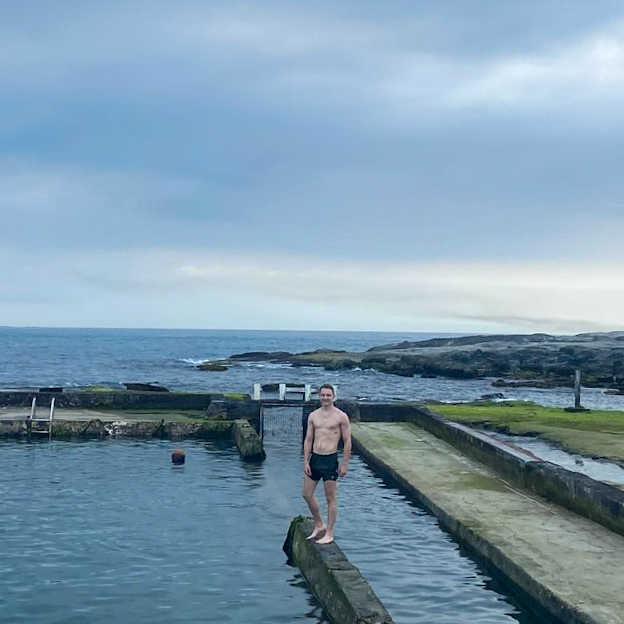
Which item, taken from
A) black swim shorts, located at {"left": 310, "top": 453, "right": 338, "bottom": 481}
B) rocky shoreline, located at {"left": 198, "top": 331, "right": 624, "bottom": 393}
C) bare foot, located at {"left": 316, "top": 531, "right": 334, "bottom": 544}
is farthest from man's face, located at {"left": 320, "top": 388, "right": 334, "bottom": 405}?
rocky shoreline, located at {"left": 198, "top": 331, "right": 624, "bottom": 393}

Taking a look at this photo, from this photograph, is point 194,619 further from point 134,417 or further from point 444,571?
point 134,417

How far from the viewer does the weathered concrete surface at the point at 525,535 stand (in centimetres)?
977

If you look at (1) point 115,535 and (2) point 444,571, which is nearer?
(2) point 444,571

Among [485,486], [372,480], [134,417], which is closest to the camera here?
[485,486]

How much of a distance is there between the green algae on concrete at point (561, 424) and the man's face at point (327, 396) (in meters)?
12.3

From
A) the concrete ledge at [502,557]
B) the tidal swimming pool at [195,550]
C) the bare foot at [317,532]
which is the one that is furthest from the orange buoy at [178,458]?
the bare foot at [317,532]

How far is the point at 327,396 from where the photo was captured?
11.0 m

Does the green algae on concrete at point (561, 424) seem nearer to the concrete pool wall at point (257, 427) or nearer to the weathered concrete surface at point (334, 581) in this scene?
the concrete pool wall at point (257, 427)

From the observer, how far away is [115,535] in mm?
14227

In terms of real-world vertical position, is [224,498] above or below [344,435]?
below

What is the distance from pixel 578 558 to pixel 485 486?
565cm

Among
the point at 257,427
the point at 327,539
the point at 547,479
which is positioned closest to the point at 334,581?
the point at 327,539

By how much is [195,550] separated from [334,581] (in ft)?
13.5

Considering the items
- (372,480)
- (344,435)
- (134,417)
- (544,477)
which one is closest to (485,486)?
(544,477)
